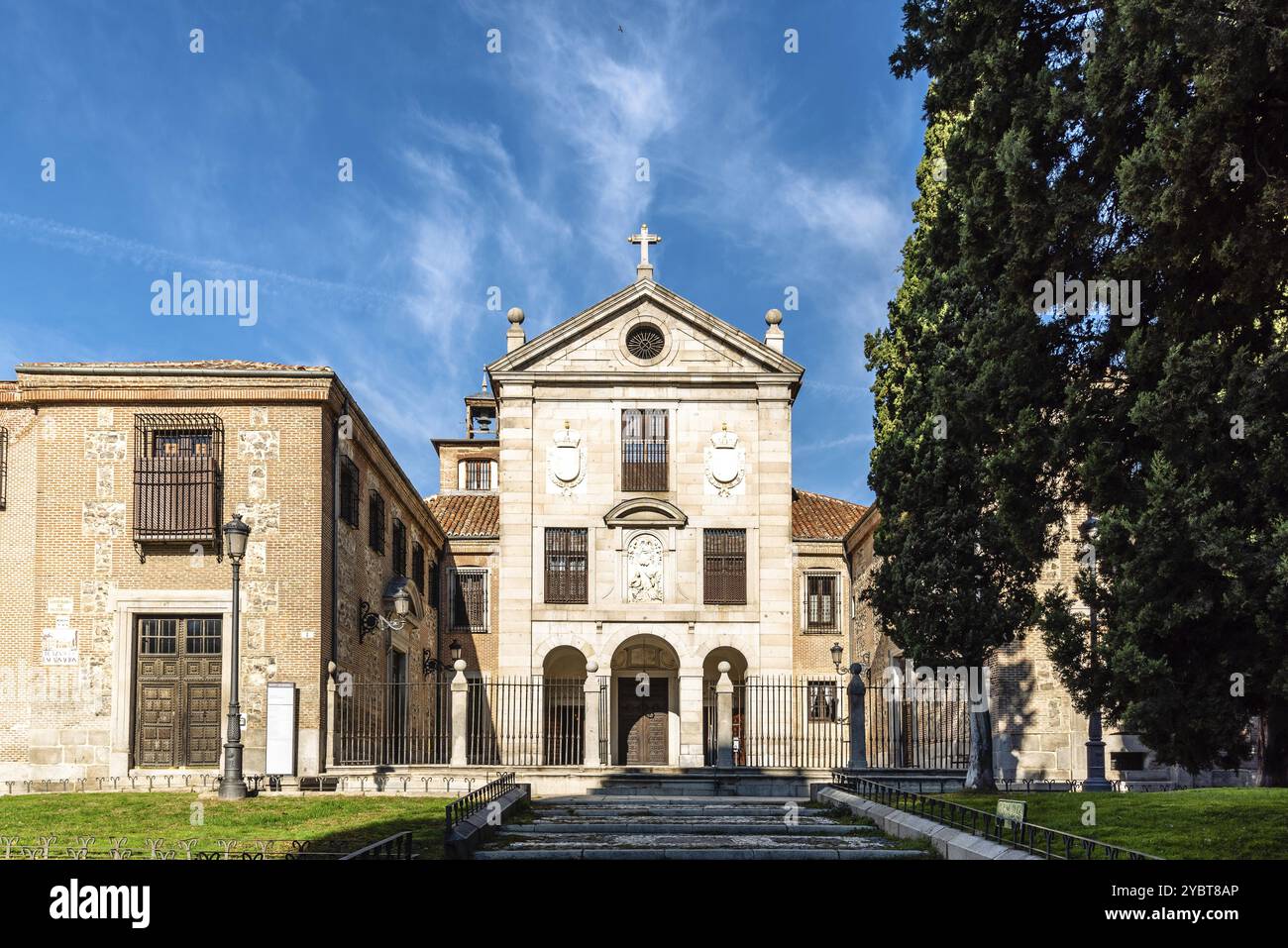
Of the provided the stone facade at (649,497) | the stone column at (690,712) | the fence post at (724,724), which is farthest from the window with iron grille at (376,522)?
the stone column at (690,712)

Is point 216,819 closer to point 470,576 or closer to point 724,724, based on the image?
point 724,724

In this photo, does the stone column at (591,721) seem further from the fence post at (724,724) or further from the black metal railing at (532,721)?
the black metal railing at (532,721)

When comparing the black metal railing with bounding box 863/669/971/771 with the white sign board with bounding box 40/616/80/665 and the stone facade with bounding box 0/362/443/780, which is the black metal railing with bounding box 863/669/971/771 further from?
the white sign board with bounding box 40/616/80/665

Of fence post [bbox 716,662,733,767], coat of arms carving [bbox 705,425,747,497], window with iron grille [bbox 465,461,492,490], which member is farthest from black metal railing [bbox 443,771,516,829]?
window with iron grille [bbox 465,461,492,490]

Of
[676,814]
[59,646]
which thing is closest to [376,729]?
[59,646]

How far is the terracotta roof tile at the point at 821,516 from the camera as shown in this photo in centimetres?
3850

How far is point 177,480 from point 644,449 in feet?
48.8

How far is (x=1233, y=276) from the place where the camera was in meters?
12.0

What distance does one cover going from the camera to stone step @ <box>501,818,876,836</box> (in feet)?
52.3

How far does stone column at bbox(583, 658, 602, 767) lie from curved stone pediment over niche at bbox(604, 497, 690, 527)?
8143mm

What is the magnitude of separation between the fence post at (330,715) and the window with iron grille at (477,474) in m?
25.7

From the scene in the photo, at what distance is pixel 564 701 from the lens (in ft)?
119
